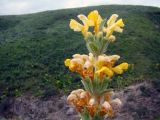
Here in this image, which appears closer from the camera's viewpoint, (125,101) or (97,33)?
(97,33)

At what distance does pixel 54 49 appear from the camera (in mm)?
34062

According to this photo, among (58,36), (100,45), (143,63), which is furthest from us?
(58,36)

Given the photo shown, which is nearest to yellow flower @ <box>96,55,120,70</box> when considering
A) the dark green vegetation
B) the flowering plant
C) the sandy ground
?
the flowering plant

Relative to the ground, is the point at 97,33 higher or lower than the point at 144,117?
higher

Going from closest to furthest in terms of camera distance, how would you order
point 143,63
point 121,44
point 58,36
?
point 143,63, point 121,44, point 58,36

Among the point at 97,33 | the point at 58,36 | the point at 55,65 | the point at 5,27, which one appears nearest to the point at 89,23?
the point at 97,33

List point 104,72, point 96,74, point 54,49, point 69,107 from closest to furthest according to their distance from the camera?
1. point 104,72
2. point 96,74
3. point 69,107
4. point 54,49

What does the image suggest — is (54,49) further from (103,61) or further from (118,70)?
(103,61)

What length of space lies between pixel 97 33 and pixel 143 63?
25.3 m

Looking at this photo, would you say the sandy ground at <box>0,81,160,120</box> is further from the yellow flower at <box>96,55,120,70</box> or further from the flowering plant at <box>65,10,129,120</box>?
the yellow flower at <box>96,55,120,70</box>

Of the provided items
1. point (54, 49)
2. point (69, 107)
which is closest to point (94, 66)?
point (69, 107)

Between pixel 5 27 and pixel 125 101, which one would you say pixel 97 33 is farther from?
pixel 5 27

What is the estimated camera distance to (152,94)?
25984 mm

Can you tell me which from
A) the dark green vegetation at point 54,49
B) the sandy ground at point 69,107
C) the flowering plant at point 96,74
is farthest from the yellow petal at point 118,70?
the dark green vegetation at point 54,49
